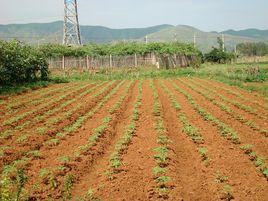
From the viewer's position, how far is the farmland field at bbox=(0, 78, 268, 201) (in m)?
8.23

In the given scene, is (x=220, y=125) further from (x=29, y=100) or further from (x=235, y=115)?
(x=29, y=100)

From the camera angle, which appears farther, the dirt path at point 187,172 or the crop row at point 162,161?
the crop row at point 162,161

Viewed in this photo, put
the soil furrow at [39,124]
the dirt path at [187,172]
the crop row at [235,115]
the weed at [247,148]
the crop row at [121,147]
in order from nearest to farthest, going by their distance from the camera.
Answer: the dirt path at [187,172] < the crop row at [121,147] < the weed at [247,148] < the soil furrow at [39,124] < the crop row at [235,115]

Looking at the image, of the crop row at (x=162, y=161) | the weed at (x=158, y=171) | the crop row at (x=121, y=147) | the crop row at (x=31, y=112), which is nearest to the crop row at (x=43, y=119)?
the crop row at (x=31, y=112)

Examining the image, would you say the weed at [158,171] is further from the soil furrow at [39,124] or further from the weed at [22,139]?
the soil furrow at [39,124]

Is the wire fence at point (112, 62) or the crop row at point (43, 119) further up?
the wire fence at point (112, 62)

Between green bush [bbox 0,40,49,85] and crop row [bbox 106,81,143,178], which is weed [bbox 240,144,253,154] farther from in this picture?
green bush [bbox 0,40,49,85]

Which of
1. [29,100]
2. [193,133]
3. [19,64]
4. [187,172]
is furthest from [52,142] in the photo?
[19,64]

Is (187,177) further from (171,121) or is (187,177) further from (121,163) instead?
(171,121)

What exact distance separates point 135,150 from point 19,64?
62.7 ft

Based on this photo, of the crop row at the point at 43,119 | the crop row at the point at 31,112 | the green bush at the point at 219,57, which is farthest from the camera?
the green bush at the point at 219,57

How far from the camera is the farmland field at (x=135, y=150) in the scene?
27.0 ft

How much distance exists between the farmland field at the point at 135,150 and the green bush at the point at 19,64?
27.0ft

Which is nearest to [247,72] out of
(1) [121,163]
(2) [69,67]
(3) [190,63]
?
(3) [190,63]
